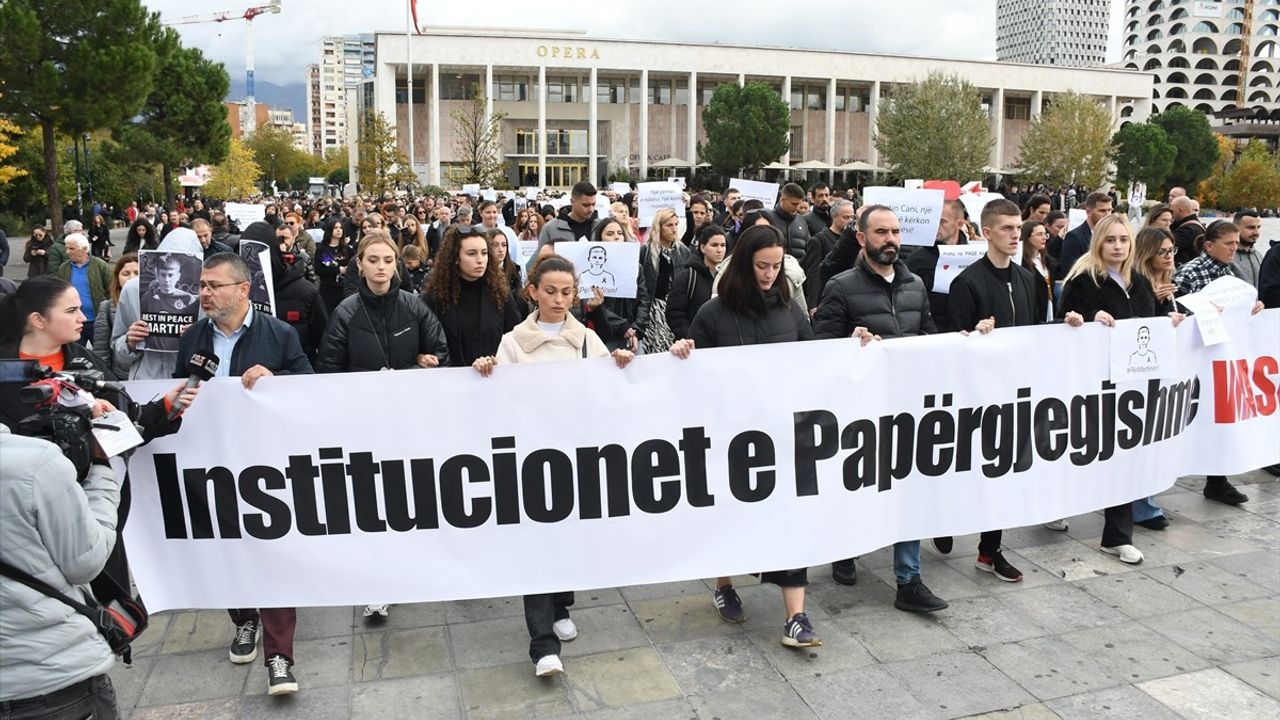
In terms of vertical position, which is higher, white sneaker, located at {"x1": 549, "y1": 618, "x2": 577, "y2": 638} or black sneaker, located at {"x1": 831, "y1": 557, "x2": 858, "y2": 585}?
black sneaker, located at {"x1": 831, "y1": 557, "x2": 858, "y2": 585}

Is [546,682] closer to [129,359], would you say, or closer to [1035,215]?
[129,359]

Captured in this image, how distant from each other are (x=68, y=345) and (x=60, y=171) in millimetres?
44803

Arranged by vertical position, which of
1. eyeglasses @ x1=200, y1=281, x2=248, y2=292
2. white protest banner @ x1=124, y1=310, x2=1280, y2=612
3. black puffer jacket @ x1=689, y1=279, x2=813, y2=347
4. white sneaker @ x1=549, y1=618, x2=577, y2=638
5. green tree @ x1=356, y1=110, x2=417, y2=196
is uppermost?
green tree @ x1=356, y1=110, x2=417, y2=196

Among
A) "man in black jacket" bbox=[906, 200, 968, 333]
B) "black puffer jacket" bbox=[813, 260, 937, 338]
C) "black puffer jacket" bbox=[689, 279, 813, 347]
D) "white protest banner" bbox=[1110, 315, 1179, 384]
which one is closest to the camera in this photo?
"black puffer jacket" bbox=[689, 279, 813, 347]

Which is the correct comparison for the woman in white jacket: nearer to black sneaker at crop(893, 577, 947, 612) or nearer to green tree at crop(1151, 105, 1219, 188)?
black sneaker at crop(893, 577, 947, 612)

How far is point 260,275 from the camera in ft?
19.4

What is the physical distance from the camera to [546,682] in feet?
13.9

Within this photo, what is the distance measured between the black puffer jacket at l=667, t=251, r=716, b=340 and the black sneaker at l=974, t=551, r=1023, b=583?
2.46 metres

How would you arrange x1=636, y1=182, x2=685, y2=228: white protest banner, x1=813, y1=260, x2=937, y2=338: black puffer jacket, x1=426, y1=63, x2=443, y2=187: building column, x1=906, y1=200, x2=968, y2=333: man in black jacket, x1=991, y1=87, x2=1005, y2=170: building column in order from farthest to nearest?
x1=991, y1=87, x2=1005, y2=170: building column, x1=426, y1=63, x2=443, y2=187: building column, x1=636, y1=182, x2=685, y2=228: white protest banner, x1=906, y1=200, x2=968, y2=333: man in black jacket, x1=813, y1=260, x2=937, y2=338: black puffer jacket

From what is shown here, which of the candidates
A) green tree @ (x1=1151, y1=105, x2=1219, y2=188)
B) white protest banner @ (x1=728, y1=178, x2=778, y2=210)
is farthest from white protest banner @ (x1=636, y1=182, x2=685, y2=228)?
green tree @ (x1=1151, y1=105, x2=1219, y2=188)

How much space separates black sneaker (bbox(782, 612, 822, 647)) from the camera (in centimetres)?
443

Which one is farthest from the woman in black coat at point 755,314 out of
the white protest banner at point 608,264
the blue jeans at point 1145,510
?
the blue jeans at point 1145,510

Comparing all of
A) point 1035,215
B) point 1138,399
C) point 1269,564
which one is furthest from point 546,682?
point 1035,215

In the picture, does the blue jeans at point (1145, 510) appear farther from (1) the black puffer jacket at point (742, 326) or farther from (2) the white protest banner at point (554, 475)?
(1) the black puffer jacket at point (742, 326)
